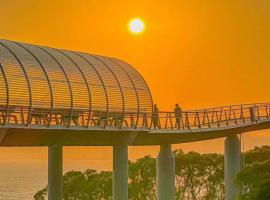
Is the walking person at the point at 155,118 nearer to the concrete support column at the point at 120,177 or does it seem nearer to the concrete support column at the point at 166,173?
the concrete support column at the point at 120,177

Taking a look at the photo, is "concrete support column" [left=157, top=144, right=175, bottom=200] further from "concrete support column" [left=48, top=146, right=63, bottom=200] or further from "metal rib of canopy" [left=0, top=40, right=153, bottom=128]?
"concrete support column" [left=48, top=146, right=63, bottom=200]

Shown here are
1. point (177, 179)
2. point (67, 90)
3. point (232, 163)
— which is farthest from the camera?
point (177, 179)

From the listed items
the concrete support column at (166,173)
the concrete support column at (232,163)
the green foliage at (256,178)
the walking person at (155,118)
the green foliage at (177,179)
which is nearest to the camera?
the green foliage at (256,178)

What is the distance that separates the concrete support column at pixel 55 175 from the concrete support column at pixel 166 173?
10.8m

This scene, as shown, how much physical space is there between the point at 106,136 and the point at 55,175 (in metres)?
6.69

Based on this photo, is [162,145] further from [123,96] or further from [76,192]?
[76,192]

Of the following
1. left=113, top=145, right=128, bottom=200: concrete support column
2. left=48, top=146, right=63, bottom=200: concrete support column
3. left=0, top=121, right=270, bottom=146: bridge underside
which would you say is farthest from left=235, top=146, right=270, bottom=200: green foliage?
left=48, top=146, right=63, bottom=200: concrete support column

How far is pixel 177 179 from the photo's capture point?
91.8m

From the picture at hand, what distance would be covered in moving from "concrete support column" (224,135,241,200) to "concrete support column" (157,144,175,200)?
630cm

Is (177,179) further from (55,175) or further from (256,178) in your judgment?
(256,178)

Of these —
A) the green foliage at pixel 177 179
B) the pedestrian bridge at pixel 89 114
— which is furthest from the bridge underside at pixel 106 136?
the green foliage at pixel 177 179

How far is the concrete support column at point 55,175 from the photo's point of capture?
6444 centimetres

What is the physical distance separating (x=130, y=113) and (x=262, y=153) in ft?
Answer: 99.0

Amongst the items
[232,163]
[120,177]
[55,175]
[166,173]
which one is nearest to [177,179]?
[232,163]
